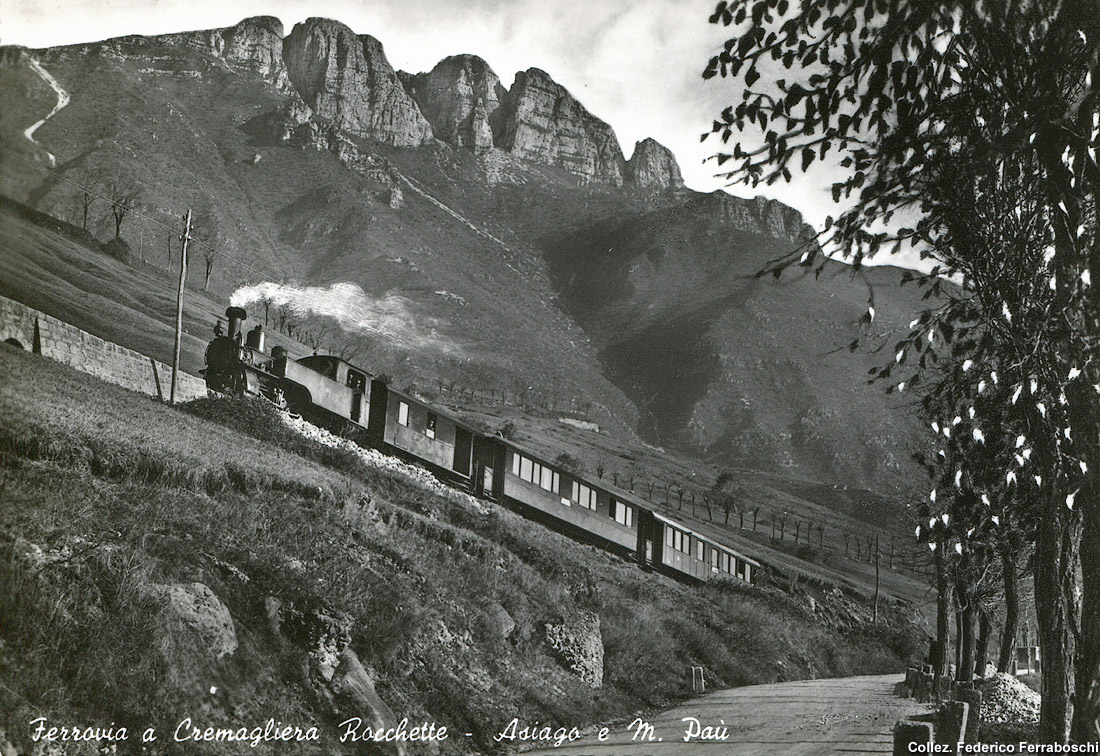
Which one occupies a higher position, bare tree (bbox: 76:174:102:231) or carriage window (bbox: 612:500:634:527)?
bare tree (bbox: 76:174:102:231)

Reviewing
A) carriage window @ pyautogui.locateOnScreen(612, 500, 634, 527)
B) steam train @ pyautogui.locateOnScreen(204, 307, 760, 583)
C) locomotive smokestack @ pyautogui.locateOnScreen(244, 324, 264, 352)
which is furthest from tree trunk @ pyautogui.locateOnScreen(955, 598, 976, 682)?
locomotive smokestack @ pyautogui.locateOnScreen(244, 324, 264, 352)

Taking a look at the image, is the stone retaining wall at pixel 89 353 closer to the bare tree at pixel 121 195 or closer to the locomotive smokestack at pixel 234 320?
the locomotive smokestack at pixel 234 320

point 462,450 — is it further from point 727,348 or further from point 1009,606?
point 727,348

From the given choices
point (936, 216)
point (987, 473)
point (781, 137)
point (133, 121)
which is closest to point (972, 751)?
point (987, 473)

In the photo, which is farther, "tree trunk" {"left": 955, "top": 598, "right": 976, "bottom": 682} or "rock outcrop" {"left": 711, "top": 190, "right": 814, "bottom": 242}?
"rock outcrop" {"left": 711, "top": 190, "right": 814, "bottom": 242}

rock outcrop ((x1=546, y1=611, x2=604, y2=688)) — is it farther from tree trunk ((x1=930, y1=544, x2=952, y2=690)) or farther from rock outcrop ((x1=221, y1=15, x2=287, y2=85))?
rock outcrop ((x1=221, y1=15, x2=287, y2=85))

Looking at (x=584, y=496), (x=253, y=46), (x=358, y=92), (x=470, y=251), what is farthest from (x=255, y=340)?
(x=358, y=92)
